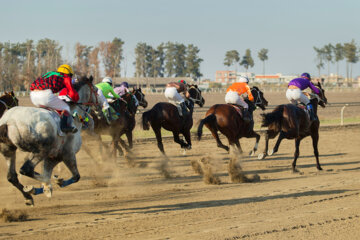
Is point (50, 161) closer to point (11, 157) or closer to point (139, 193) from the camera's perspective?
point (11, 157)

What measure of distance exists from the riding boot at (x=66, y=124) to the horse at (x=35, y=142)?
0.21 feet

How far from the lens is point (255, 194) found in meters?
9.84

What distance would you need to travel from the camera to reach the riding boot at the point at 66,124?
26.8ft

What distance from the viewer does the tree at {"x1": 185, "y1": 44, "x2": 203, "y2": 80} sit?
119 metres

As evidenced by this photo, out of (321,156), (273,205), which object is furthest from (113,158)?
(321,156)

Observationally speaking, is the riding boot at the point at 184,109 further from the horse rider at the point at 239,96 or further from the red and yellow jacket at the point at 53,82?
the red and yellow jacket at the point at 53,82

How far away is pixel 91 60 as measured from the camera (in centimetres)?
8738

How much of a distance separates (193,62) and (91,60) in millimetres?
37402

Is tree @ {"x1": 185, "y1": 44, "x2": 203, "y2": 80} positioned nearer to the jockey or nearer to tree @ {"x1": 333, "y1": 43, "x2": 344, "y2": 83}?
tree @ {"x1": 333, "y1": 43, "x2": 344, "y2": 83}

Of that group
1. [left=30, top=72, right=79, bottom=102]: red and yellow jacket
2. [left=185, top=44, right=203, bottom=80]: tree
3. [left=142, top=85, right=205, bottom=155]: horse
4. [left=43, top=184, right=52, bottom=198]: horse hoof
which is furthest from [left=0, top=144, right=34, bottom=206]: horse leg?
[left=185, top=44, right=203, bottom=80]: tree

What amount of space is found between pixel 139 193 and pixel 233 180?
2361 millimetres

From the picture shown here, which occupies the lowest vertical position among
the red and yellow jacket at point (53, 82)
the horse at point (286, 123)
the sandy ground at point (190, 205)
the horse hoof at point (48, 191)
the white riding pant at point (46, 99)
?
the sandy ground at point (190, 205)

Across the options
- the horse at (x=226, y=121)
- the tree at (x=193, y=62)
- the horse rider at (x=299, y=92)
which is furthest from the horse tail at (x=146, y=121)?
the tree at (x=193, y=62)

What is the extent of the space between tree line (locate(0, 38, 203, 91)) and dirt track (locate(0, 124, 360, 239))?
49.8 meters
